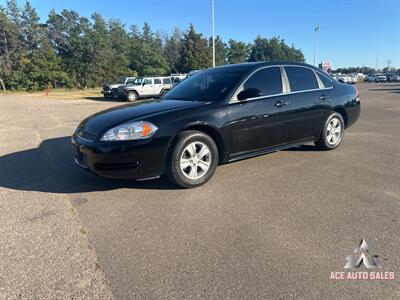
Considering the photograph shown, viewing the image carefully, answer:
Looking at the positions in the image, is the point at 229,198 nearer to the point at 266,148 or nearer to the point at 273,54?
the point at 266,148

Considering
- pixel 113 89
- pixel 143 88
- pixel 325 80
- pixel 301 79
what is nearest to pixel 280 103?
pixel 301 79

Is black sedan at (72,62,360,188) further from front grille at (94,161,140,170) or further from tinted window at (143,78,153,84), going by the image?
tinted window at (143,78,153,84)

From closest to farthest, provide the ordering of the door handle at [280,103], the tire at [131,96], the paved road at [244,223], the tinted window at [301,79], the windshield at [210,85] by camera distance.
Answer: the paved road at [244,223] → the windshield at [210,85] → the door handle at [280,103] → the tinted window at [301,79] → the tire at [131,96]

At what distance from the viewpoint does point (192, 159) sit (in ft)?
14.1

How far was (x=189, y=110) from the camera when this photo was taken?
169 inches

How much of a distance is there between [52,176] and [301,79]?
4.22 m

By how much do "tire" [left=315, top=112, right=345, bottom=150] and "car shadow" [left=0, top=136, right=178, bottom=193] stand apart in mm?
3081

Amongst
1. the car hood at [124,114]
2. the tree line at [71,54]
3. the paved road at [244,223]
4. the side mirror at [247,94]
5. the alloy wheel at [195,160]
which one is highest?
the tree line at [71,54]

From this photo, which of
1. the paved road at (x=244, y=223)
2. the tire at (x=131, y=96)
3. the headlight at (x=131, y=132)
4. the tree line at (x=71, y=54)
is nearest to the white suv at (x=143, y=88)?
the tire at (x=131, y=96)

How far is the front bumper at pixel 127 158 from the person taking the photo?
394 cm

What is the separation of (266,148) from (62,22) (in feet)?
280

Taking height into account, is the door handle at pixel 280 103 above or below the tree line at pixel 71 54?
below

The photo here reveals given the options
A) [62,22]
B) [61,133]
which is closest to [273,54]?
[62,22]

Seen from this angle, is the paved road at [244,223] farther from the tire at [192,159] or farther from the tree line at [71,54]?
the tree line at [71,54]
